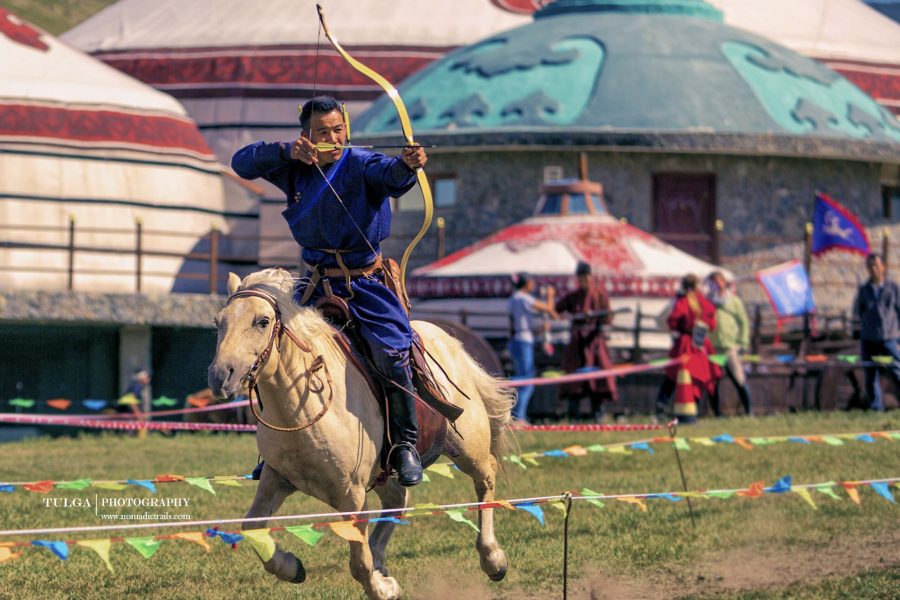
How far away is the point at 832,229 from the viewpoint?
24.6 m

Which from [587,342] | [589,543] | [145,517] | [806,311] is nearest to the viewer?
[589,543]

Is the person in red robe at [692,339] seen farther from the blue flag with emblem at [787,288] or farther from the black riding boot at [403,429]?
the black riding boot at [403,429]

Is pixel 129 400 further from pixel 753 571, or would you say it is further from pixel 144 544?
pixel 144 544

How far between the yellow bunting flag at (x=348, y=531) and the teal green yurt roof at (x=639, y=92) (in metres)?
19.3

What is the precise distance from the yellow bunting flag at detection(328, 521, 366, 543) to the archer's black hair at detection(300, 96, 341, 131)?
78.7 inches

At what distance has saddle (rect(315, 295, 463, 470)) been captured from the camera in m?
9.15

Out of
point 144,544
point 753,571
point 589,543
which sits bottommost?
point 589,543

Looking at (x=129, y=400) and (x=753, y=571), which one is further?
(x=129, y=400)

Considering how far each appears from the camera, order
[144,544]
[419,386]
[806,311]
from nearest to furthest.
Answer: [144,544] → [419,386] → [806,311]

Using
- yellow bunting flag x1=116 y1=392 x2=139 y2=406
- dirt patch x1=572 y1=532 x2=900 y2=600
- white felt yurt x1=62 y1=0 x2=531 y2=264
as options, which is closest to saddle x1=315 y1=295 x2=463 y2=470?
dirt patch x1=572 y1=532 x2=900 y2=600

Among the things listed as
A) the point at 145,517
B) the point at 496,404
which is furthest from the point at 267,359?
the point at 145,517

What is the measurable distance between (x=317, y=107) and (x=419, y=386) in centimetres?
146

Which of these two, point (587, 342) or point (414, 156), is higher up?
point (414, 156)

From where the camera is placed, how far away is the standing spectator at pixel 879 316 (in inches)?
784
